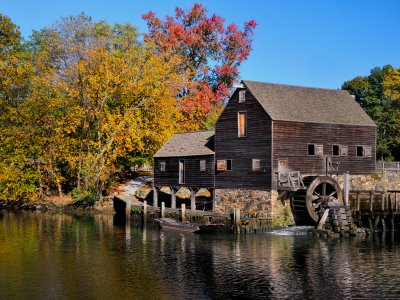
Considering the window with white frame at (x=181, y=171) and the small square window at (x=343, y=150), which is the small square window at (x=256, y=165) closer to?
the window with white frame at (x=181, y=171)

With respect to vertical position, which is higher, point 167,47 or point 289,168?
point 167,47

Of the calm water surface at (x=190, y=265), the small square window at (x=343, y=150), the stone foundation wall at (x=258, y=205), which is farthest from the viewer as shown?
the small square window at (x=343, y=150)

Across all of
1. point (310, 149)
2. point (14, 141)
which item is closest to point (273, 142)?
point (310, 149)

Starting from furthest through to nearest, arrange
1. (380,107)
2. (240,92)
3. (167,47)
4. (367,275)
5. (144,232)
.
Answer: (380,107), (167,47), (240,92), (144,232), (367,275)

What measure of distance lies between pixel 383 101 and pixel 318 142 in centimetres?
4361

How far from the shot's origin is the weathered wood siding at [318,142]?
44.6 metres

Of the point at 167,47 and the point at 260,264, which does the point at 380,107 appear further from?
the point at 260,264

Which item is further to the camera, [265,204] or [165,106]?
[165,106]

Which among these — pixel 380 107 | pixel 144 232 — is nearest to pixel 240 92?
pixel 144 232

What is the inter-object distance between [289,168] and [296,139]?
94.0 inches

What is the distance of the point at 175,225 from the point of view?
141 ft

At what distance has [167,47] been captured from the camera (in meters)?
72.8

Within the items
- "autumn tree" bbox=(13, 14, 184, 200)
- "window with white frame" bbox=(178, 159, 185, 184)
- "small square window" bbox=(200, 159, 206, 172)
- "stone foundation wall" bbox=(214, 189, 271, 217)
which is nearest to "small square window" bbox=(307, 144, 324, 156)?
"stone foundation wall" bbox=(214, 189, 271, 217)

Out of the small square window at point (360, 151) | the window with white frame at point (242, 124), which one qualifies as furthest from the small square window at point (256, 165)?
the small square window at point (360, 151)
